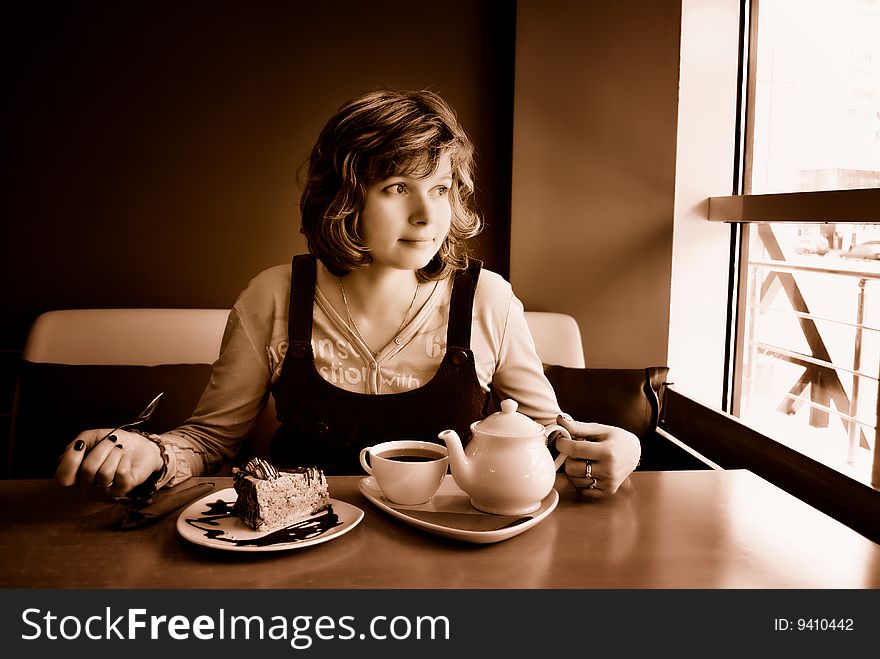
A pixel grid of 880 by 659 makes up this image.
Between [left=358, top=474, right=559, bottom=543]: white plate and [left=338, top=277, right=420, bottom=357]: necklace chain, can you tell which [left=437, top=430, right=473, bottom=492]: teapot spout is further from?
[left=338, top=277, right=420, bottom=357]: necklace chain

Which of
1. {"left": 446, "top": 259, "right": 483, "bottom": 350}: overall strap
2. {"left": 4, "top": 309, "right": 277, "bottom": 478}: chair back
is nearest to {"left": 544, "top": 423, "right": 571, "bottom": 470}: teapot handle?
{"left": 446, "top": 259, "right": 483, "bottom": 350}: overall strap

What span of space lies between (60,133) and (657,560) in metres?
2.40

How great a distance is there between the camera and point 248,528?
971 millimetres

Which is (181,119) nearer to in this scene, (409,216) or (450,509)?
(409,216)

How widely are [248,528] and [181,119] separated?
1.95 meters

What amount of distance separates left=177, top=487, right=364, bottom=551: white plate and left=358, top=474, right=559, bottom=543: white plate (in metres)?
0.05

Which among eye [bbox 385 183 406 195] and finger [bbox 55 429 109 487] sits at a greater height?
eye [bbox 385 183 406 195]

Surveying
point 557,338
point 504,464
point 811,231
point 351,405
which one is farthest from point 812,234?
point 504,464

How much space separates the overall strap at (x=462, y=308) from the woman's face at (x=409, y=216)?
17 cm

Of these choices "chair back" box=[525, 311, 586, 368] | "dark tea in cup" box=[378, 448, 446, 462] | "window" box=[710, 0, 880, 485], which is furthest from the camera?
"chair back" box=[525, 311, 586, 368]

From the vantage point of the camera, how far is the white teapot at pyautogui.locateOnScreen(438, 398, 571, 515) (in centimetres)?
99
